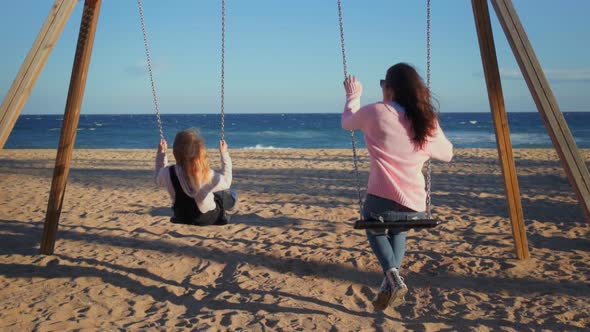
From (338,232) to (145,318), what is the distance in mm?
2952

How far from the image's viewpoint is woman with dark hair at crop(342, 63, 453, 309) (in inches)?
113

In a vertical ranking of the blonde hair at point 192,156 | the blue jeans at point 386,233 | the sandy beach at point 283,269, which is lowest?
the sandy beach at point 283,269

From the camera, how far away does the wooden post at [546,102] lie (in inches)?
129

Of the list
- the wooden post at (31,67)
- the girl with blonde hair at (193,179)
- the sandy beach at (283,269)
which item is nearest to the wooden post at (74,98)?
the sandy beach at (283,269)

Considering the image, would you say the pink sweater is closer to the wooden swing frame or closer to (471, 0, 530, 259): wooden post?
the wooden swing frame

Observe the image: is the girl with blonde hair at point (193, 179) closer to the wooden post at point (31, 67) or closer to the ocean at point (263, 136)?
the wooden post at point (31, 67)

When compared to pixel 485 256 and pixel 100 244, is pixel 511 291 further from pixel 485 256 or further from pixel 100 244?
pixel 100 244

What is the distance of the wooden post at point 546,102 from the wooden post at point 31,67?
9.94ft

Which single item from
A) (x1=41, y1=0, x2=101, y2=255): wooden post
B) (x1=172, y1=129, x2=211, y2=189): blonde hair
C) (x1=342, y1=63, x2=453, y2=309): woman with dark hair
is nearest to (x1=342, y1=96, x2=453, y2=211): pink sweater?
(x1=342, y1=63, x2=453, y2=309): woman with dark hair

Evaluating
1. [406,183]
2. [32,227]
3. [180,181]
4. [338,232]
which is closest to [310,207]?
[338,232]

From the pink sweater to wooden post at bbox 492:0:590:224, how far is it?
0.87 meters

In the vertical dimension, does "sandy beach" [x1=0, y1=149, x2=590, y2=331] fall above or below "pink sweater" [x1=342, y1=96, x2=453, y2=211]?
below

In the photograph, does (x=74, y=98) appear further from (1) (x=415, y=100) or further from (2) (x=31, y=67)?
(1) (x=415, y=100)

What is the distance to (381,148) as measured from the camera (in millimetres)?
2889
